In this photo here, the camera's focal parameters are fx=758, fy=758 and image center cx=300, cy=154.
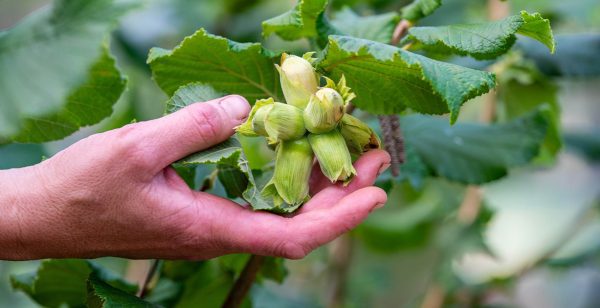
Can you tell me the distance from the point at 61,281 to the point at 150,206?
371 millimetres

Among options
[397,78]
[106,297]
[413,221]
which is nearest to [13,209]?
[106,297]

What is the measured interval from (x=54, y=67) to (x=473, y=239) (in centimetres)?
105

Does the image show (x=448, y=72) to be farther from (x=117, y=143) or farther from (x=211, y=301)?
(x=211, y=301)

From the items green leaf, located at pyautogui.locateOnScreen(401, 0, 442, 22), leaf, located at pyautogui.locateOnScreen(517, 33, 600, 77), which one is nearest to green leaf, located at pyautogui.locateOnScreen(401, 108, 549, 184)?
leaf, located at pyautogui.locateOnScreen(517, 33, 600, 77)

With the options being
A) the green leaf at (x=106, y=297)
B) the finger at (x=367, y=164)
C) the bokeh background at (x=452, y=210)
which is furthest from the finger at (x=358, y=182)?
the bokeh background at (x=452, y=210)

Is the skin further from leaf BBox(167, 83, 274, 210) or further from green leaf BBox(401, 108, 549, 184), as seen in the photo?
green leaf BBox(401, 108, 549, 184)

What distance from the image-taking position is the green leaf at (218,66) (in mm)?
752

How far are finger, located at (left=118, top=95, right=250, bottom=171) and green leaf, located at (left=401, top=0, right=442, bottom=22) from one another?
0.26m

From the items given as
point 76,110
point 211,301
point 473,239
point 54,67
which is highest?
point 54,67

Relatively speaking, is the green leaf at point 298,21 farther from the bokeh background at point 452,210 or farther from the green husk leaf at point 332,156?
the bokeh background at point 452,210

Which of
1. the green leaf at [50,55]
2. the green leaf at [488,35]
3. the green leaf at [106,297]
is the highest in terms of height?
the green leaf at [50,55]

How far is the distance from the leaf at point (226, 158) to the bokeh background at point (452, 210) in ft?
1.45

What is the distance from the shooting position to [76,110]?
808 millimetres

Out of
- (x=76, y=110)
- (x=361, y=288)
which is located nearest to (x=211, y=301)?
(x=76, y=110)
